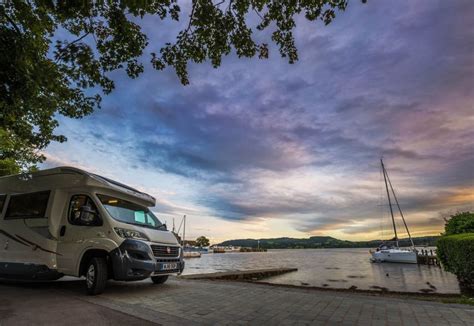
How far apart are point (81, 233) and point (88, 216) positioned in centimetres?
58

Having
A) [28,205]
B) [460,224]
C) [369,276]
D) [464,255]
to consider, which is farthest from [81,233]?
[369,276]

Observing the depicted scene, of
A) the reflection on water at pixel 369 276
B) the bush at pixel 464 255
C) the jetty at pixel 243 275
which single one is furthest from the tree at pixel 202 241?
the bush at pixel 464 255

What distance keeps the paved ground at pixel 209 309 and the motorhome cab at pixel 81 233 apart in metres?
0.57

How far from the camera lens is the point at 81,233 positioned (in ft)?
24.5

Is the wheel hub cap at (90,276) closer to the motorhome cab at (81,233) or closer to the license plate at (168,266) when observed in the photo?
the motorhome cab at (81,233)

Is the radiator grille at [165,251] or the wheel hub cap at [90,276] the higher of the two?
the radiator grille at [165,251]

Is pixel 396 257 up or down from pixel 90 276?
up

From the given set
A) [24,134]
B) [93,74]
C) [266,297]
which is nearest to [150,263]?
[266,297]

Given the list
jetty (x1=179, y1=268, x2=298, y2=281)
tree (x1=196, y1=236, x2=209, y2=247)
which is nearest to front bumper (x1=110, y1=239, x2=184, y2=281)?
jetty (x1=179, y1=268, x2=298, y2=281)

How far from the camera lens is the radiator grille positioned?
25.0 feet

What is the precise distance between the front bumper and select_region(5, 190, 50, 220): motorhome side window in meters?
2.83

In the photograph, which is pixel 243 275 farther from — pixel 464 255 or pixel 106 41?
pixel 106 41

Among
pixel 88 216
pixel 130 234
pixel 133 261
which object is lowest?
pixel 133 261

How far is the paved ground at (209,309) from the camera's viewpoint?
4.89m
